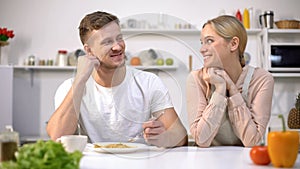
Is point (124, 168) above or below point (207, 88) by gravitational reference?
below

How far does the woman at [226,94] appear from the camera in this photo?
1723 millimetres

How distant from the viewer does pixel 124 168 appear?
119 cm

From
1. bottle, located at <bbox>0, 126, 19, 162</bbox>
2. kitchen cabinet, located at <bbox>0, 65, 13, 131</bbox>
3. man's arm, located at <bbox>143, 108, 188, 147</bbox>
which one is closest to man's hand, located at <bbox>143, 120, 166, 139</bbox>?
man's arm, located at <bbox>143, 108, 188, 147</bbox>

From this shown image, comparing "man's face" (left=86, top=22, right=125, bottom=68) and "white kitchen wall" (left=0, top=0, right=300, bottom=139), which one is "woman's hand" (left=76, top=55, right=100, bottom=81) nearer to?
"man's face" (left=86, top=22, right=125, bottom=68)

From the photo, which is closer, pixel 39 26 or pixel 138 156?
pixel 138 156

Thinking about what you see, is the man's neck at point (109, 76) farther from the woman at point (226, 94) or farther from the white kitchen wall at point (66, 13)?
the white kitchen wall at point (66, 13)

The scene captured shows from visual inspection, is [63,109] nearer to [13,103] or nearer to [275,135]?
[275,135]

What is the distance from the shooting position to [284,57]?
392 centimetres

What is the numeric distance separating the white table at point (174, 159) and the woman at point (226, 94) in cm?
19

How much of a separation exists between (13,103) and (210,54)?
2898 millimetres

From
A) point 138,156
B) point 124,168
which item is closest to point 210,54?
point 138,156

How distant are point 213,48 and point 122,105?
443mm

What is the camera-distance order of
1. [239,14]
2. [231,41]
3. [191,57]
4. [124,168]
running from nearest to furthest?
1. [124,168]
2. [191,57]
3. [231,41]
4. [239,14]

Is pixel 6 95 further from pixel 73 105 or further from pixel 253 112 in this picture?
pixel 253 112
